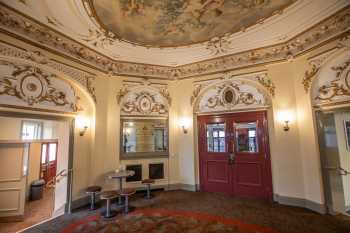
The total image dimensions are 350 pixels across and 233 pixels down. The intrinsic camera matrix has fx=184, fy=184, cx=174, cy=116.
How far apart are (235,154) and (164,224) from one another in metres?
2.68

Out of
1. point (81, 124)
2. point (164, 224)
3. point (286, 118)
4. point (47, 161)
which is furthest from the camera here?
point (47, 161)

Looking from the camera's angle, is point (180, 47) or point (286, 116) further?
point (180, 47)

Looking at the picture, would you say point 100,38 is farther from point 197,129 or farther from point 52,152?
point 52,152

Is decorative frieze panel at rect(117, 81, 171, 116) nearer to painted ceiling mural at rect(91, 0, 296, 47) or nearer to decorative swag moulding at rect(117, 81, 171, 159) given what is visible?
decorative swag moulding at rect(117, 81, 171, 159)

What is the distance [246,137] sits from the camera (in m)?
5.04

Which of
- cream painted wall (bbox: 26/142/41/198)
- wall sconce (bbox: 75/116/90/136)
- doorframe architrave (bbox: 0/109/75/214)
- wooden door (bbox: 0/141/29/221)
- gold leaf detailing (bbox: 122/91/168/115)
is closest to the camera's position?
doorframe architrave (bbox: 0/109/75/214)

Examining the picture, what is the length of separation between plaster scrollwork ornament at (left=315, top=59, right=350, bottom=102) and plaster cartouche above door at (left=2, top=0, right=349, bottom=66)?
1.05m

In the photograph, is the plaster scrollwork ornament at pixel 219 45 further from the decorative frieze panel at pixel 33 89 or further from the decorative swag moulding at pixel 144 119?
the decorative frieze panel at pixel 33 89

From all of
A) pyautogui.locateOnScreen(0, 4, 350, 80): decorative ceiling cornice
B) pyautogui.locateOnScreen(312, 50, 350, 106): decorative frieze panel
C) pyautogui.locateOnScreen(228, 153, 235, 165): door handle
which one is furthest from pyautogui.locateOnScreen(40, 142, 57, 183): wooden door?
pyautogui.locateOnScreen(312, 50, 350, 106): decorative frieze panel

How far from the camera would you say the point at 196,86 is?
5.64 m

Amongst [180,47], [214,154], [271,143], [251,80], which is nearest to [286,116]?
[271,143]

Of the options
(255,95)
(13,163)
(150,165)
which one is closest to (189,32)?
(255,95)

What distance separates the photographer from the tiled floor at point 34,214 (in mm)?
3941

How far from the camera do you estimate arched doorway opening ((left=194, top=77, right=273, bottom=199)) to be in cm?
479
